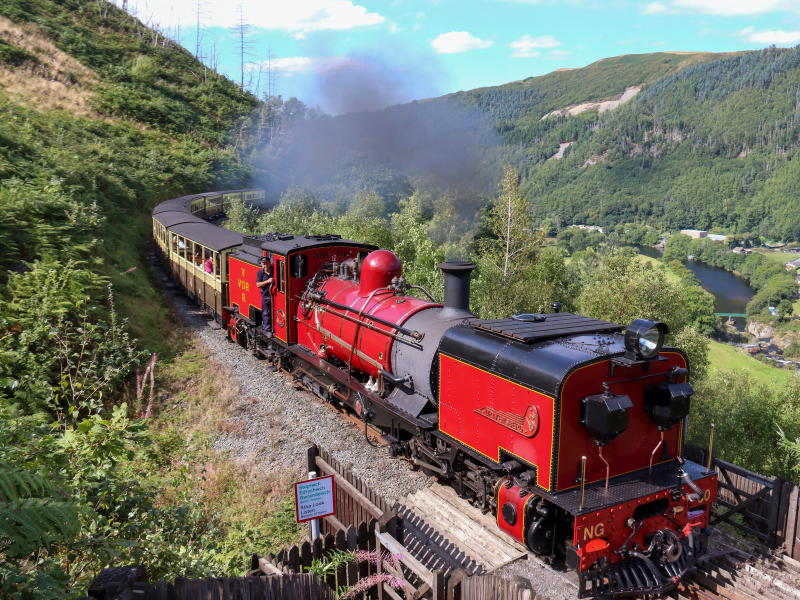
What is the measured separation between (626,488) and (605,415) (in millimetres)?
1159

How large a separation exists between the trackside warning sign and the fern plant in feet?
8.58

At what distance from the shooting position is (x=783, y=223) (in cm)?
14550

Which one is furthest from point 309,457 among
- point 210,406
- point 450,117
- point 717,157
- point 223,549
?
point 717,157

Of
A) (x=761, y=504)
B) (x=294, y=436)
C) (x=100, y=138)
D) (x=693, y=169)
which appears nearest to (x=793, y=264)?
(x=693, y=169)

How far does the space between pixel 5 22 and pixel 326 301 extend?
5852 centimetres

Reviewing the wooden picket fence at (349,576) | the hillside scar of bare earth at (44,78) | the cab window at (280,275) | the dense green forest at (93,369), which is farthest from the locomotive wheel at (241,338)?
the hillside scar of bare earth at (44,78)

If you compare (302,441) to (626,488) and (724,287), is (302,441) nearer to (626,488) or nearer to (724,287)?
(626,488)

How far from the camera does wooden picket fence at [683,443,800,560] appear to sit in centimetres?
748

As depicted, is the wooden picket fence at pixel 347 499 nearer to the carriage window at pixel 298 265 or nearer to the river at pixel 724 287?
the carriage window at pixel 298 265

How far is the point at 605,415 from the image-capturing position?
19.6 ft

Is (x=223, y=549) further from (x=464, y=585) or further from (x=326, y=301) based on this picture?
(x=326, y=301)

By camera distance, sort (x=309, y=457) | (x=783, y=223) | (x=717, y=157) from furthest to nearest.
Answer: (x=717, y=157)
(x=783, y=223)
(x=309, y=457)

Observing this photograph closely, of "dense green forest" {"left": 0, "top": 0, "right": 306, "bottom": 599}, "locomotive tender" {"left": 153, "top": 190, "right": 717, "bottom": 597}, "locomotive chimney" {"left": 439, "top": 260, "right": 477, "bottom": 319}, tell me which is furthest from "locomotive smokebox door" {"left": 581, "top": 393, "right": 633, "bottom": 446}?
"dense green forest" {"left": 0, "top": 0, "right": 306, "bottom": 599}

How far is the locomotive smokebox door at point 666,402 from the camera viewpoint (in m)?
6.53
